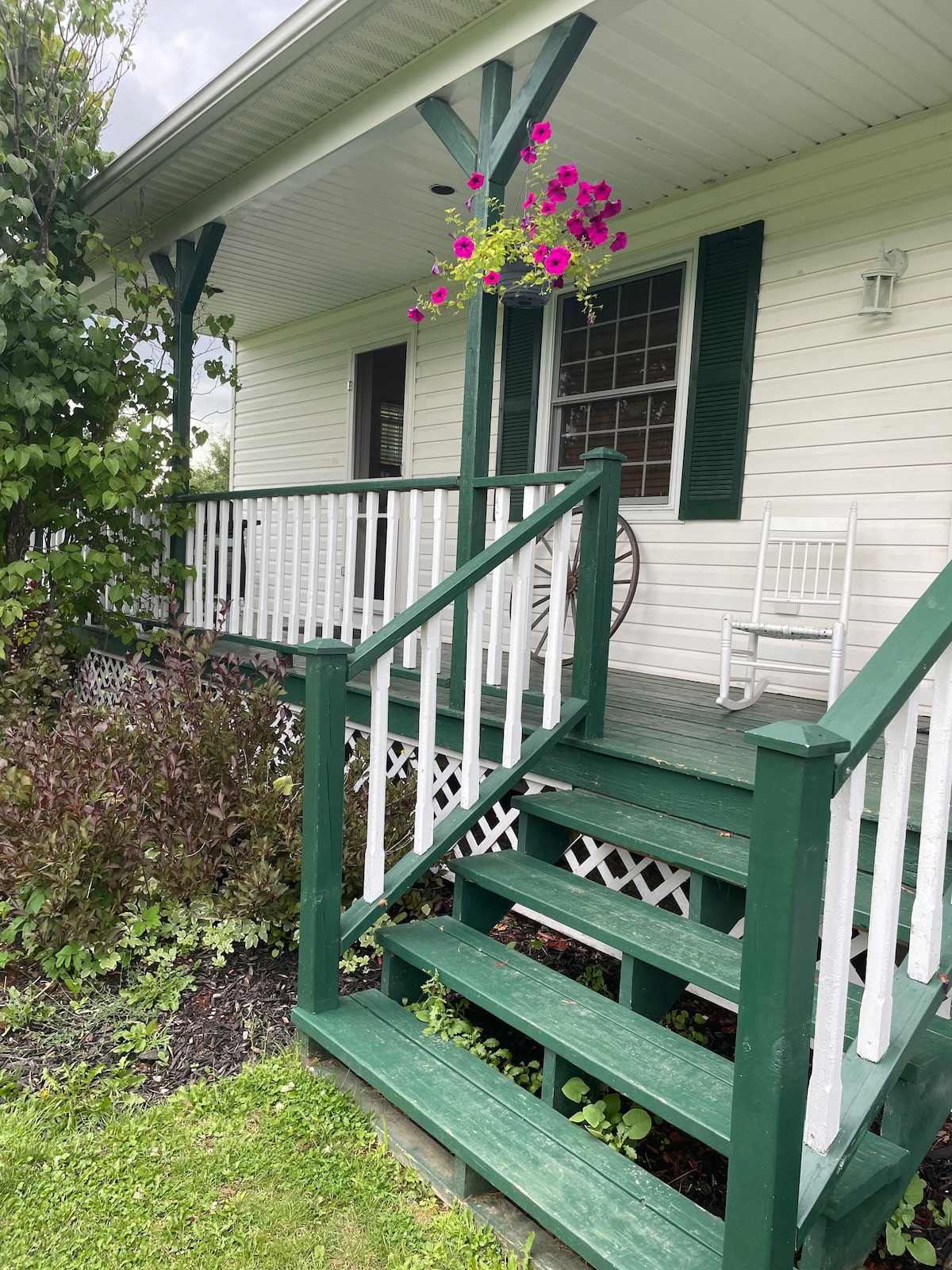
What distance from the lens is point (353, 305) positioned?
6852 mm

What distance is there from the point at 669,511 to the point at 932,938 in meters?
3.18

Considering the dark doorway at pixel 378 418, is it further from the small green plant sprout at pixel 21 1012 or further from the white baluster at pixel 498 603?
the small green plant sprout at pixel 21 1012

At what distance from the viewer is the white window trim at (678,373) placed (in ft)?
14.6

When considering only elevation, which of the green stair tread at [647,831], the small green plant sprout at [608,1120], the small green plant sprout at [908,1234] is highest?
the green stair tread at [647,831]

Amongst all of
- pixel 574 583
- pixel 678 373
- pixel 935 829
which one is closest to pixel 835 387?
pixel 678 373

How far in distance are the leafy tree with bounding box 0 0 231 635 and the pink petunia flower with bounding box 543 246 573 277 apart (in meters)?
2.28

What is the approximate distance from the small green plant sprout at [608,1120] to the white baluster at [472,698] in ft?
2.87

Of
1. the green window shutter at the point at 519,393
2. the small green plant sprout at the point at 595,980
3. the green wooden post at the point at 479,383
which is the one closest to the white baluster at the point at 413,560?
the green wooden post at the point at 479,383

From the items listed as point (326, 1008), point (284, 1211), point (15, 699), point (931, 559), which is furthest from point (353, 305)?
point (284, 1211)

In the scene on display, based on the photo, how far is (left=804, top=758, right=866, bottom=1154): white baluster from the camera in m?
1.33

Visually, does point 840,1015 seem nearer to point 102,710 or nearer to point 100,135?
point 102,710

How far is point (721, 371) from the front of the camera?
430 cm

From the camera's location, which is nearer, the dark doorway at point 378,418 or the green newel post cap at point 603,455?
the green newel post cap at point 603,455

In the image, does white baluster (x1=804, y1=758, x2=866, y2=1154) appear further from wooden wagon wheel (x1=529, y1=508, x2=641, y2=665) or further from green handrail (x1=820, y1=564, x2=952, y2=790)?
wooden wagon wheel (x1=529, y1=508, x2=641, y2=665)
